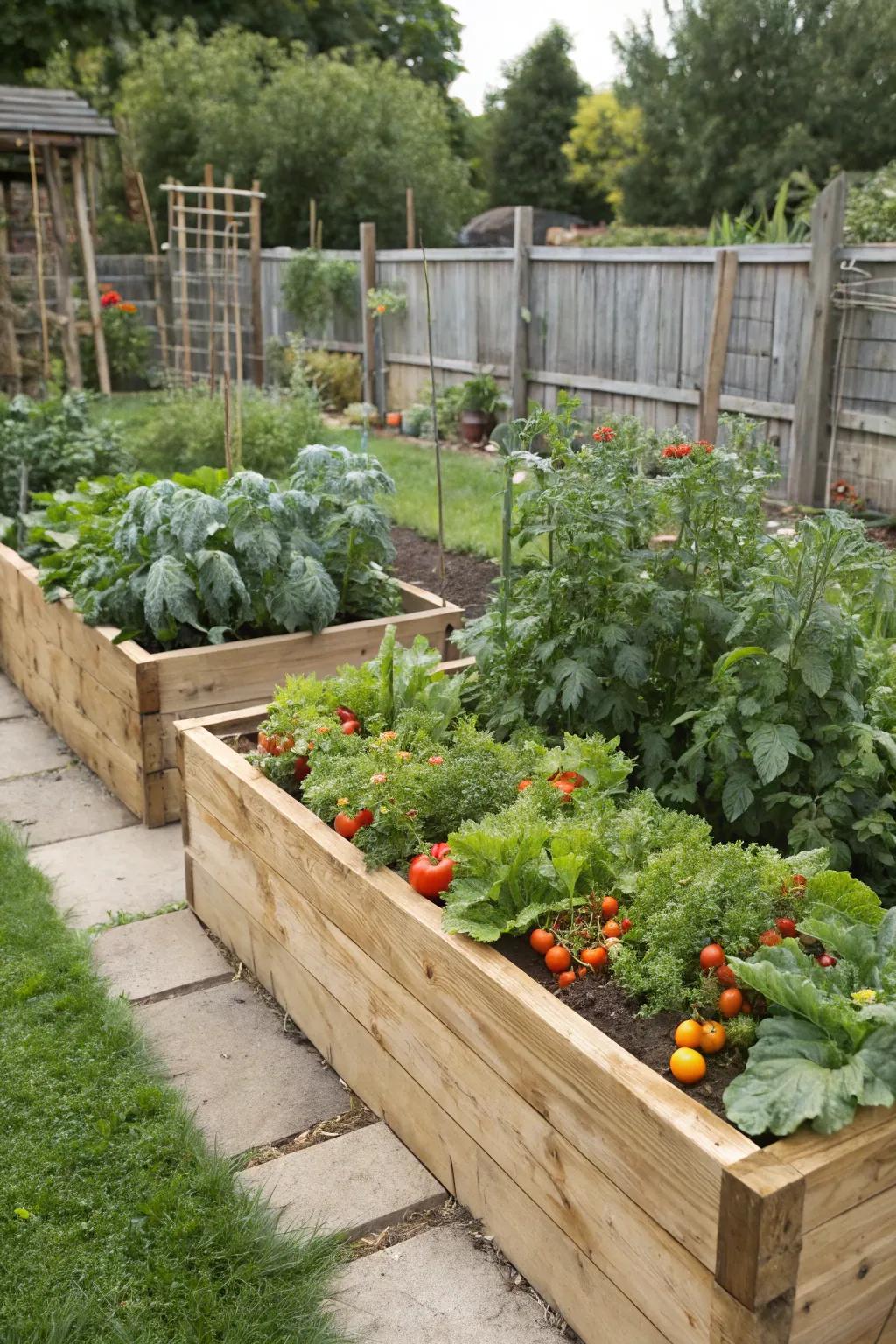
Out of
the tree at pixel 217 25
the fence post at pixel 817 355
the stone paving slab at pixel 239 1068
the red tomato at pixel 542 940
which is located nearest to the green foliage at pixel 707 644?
the red tomato at pixel 542 940

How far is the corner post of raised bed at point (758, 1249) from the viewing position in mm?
1639

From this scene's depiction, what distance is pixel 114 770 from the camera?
4.44m

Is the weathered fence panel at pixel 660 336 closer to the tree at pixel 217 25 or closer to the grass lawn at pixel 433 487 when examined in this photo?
the grass lawn at pixel 433 487

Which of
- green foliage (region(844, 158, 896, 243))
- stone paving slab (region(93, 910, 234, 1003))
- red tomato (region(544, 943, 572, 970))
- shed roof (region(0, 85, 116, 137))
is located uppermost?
shed roof (region(0, 85, 116, 137))

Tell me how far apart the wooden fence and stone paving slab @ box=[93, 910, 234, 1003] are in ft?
19.1

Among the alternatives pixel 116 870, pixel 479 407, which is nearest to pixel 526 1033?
pixel 116 870

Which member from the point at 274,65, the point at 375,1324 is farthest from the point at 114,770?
the point at 274,65

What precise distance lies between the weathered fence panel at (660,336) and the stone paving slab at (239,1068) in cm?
605

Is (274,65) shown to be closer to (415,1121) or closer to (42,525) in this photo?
(42,525)

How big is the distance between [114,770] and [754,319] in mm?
5982

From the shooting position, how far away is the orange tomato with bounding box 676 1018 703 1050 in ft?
6.58

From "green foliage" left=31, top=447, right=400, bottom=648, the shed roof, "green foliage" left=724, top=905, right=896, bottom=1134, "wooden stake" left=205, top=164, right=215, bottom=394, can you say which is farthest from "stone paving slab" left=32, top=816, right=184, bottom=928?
the shed roof

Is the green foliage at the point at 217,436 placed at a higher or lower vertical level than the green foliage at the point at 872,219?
lower

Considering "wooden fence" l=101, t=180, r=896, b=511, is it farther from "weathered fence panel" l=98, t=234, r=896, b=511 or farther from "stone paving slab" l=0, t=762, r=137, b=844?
"stone paving slab" l=0, t=762, r=137, b=844
